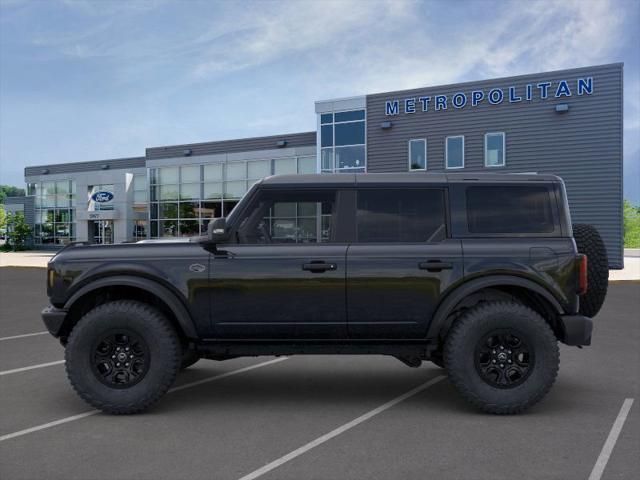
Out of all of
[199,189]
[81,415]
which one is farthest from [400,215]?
[199,189]

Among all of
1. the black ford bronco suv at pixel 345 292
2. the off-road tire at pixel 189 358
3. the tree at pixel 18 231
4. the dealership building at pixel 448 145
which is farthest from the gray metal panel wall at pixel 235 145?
the black ford bronco suv at pixel 345 292

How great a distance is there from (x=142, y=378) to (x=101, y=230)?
42603mm

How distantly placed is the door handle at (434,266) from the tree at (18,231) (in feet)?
171

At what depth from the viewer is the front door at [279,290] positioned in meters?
5.12

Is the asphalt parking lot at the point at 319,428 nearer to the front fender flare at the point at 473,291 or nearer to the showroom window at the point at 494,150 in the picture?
the front fender flare at the point at 473,291

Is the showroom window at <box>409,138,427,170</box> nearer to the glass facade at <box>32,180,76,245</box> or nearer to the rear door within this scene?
the rear door

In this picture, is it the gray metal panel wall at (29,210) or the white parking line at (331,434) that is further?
the gray metal panel wall at (29,210)

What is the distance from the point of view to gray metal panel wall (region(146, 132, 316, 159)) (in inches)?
1336

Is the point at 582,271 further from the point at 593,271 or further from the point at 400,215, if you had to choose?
the point at 400,215

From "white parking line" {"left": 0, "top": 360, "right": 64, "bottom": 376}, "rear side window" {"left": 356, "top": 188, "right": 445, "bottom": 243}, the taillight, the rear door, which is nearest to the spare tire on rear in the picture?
the taillight

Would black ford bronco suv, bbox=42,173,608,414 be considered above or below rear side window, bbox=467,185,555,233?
below

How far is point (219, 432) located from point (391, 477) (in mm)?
1517

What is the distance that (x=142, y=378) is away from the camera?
16.7ft

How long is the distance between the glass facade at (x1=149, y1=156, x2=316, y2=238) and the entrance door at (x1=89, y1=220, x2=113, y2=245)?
16.3 ft
